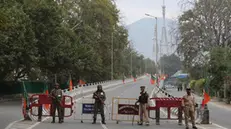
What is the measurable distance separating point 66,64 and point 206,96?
992 inches

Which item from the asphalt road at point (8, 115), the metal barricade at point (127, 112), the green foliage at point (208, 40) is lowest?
the asphalt road at point (8, 115)

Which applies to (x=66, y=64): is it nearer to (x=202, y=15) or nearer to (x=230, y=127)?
(x=202, y=15)

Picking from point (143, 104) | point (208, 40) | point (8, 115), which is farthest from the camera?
point (208, 40)

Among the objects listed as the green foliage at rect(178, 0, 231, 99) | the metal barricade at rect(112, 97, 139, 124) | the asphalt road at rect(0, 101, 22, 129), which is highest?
the green foliage at rect(178, 0, 231, 99)

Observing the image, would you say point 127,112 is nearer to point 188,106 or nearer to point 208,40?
point 188,106

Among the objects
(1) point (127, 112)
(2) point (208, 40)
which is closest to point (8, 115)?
(1) point (127, 112)

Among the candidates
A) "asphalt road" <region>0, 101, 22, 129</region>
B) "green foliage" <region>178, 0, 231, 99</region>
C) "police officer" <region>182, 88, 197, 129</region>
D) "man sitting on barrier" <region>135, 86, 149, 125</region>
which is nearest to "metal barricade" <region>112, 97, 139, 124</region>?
"man sitting on barrier" <region>135, 86, 149, 125</region>

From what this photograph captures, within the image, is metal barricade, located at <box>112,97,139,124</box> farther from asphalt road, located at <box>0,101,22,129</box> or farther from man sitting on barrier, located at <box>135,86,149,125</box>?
asphalt road, located at <box>0,101,22,129</box>

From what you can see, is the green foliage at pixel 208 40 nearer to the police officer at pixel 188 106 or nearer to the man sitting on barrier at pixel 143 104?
the man sitting on barrier at pixel 143 104

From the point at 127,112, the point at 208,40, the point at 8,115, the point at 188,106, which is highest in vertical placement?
the point at 208,40

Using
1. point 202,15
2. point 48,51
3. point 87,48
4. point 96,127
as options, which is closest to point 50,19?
point 48,51

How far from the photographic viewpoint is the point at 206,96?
21625 mm

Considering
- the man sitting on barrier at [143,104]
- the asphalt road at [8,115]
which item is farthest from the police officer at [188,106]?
the asphalt road at [8,115]

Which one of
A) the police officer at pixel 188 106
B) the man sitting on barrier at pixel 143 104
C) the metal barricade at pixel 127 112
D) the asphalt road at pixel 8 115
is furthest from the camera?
the metal barricade at pixel 127 112
